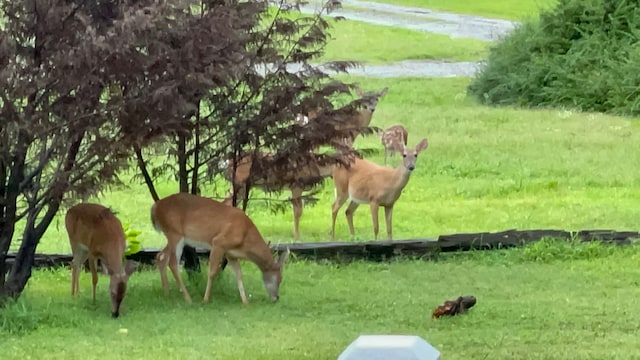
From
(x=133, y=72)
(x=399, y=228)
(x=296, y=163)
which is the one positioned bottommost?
(x=399, y=228)

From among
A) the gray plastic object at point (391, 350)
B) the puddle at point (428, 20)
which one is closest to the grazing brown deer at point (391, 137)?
the gray plastic object at point (391, 350)

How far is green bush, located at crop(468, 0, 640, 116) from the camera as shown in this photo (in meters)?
23.7

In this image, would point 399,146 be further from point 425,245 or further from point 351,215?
point 425,245

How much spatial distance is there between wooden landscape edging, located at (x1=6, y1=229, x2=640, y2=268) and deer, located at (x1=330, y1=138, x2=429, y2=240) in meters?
1.25

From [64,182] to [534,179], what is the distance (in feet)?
28.7

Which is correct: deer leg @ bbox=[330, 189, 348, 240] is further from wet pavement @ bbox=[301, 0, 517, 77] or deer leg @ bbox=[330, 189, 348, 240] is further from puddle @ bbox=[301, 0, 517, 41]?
puddle @ bbox=[301, 0, 517, 41]

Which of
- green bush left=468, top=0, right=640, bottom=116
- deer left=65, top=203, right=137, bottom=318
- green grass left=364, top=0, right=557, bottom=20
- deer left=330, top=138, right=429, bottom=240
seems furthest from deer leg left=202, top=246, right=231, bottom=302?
green grass left=364, top=0, right=557, bottom=20

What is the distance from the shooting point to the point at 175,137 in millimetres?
9992

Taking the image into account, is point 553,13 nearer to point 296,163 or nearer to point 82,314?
point 296,163

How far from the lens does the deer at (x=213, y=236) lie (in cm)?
980

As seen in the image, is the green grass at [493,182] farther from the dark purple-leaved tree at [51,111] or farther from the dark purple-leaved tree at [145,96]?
the dark purple-leaved tree at [51,111]

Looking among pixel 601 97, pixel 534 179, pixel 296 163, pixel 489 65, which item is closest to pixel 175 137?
pixel 296 163

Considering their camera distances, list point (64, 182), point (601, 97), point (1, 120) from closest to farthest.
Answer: point (1, 120), point (64, 182), point (601, 97)

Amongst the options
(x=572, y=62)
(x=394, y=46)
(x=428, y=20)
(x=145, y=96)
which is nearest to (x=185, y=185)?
(x=145, y=96)
